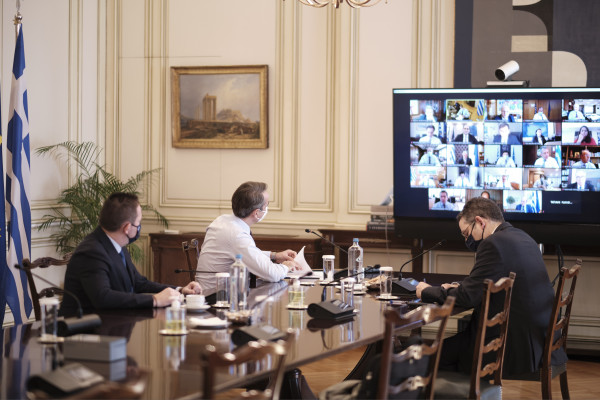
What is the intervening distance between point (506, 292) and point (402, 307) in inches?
21.4

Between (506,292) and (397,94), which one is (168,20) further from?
(506,292)

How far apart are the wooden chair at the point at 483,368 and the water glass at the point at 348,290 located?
1.91ft

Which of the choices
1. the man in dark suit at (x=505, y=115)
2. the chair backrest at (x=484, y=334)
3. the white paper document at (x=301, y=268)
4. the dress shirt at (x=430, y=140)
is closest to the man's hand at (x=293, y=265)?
the white paper document at (x=301, y=268)

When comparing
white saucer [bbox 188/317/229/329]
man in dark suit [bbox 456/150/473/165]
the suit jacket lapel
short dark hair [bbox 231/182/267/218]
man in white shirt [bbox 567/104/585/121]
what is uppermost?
man in white shirt [bbox 567/104/585/121]

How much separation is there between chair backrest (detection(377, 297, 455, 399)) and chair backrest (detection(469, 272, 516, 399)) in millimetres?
392

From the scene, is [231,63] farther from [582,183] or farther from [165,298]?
[165,298]

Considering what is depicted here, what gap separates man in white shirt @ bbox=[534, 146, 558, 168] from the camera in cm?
641

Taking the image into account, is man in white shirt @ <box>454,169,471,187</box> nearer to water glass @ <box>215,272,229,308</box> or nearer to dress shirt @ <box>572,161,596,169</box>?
dress shirt @ <box>572,161,596,169</box>

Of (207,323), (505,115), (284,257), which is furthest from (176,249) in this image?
(207,323)

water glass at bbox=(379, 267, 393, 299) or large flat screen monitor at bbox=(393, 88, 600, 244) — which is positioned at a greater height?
large flat screen monitor at bbox=(393, 88, 600, 244)

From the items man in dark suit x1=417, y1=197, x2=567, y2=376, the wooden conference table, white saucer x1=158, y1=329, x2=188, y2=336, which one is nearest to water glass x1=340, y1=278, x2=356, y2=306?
the wooden conference table

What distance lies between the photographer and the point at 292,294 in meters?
4.14

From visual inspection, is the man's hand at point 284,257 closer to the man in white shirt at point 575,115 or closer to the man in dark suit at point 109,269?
the man in dark suit at point 109,269

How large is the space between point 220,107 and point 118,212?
3.65 metres
